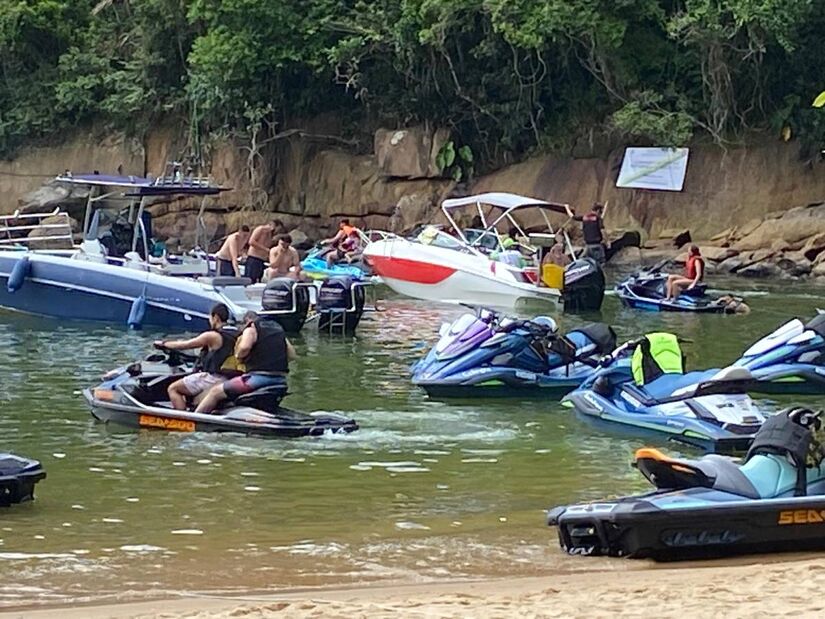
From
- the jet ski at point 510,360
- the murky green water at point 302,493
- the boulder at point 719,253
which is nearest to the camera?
the murky green water at point 302,493

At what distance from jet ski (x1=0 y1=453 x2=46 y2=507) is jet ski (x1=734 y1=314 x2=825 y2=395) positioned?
7.54 metres

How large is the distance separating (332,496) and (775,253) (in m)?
23.9

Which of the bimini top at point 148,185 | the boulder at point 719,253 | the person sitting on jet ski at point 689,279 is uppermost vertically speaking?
the bimini top at point 148,185

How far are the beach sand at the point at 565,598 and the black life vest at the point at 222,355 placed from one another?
5.42 m

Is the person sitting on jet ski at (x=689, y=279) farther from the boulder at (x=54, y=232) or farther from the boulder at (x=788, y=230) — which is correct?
the boulder at (x=54, y=232)

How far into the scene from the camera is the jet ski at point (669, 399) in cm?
1230

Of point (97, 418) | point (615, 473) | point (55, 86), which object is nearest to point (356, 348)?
point (97, 418)

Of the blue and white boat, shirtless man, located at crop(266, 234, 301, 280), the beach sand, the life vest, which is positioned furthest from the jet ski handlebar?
the life vest

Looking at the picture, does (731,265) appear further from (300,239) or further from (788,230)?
(300,239)

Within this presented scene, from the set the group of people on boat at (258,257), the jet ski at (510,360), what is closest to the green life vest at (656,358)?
the jet ski at (510,360)

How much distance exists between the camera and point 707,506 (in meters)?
8.53

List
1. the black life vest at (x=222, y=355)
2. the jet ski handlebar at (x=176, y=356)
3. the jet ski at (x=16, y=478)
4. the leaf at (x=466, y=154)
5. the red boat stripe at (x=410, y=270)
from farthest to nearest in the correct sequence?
the leaf at (x=466, y=154), the red boat stripe at (x=410, y=270), the jet ski handlebar at (x=176, y=356), the black life vest at (x=222, y=355), the jet ski at (x=16, y=478)

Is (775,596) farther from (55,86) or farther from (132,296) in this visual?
(55,86)

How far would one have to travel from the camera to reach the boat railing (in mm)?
27502
